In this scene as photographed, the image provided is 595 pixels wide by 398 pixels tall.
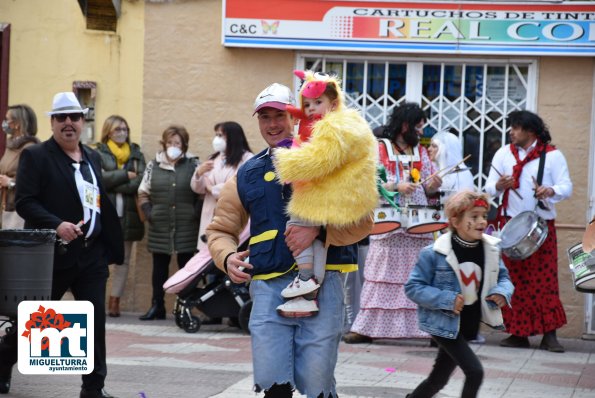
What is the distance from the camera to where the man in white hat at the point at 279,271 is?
5340mm

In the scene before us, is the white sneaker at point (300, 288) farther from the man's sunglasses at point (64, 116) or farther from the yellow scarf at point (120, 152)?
the yellow scarf at point (120, 152)

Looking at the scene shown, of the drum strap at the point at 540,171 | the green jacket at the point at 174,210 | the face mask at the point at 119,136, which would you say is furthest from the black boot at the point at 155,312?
the drum strap at the point at 540,171

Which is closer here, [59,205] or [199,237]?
[59,205]

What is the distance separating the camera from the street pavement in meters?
8.16

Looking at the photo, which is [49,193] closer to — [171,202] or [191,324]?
[191,324]

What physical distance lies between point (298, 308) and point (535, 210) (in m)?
5.92

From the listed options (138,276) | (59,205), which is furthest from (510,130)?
(59,205)

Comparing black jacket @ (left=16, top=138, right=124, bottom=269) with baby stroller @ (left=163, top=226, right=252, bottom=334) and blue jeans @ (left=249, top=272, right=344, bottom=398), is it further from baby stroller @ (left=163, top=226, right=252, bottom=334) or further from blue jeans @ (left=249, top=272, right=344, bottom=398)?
baby stroller @ (left=163, top=226, right=252, bottom=334)

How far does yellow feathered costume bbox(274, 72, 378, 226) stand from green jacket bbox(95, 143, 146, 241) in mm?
7011

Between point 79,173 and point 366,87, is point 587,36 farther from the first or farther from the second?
point 79,173

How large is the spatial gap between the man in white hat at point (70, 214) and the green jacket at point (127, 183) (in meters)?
4.55

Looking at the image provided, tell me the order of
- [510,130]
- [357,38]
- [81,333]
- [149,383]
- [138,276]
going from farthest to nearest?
Result: [138,276] < [357,38] < [510,130] < [149,383] < [81,333]

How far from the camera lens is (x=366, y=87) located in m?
12.2

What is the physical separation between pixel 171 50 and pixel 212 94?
2.17 ft
